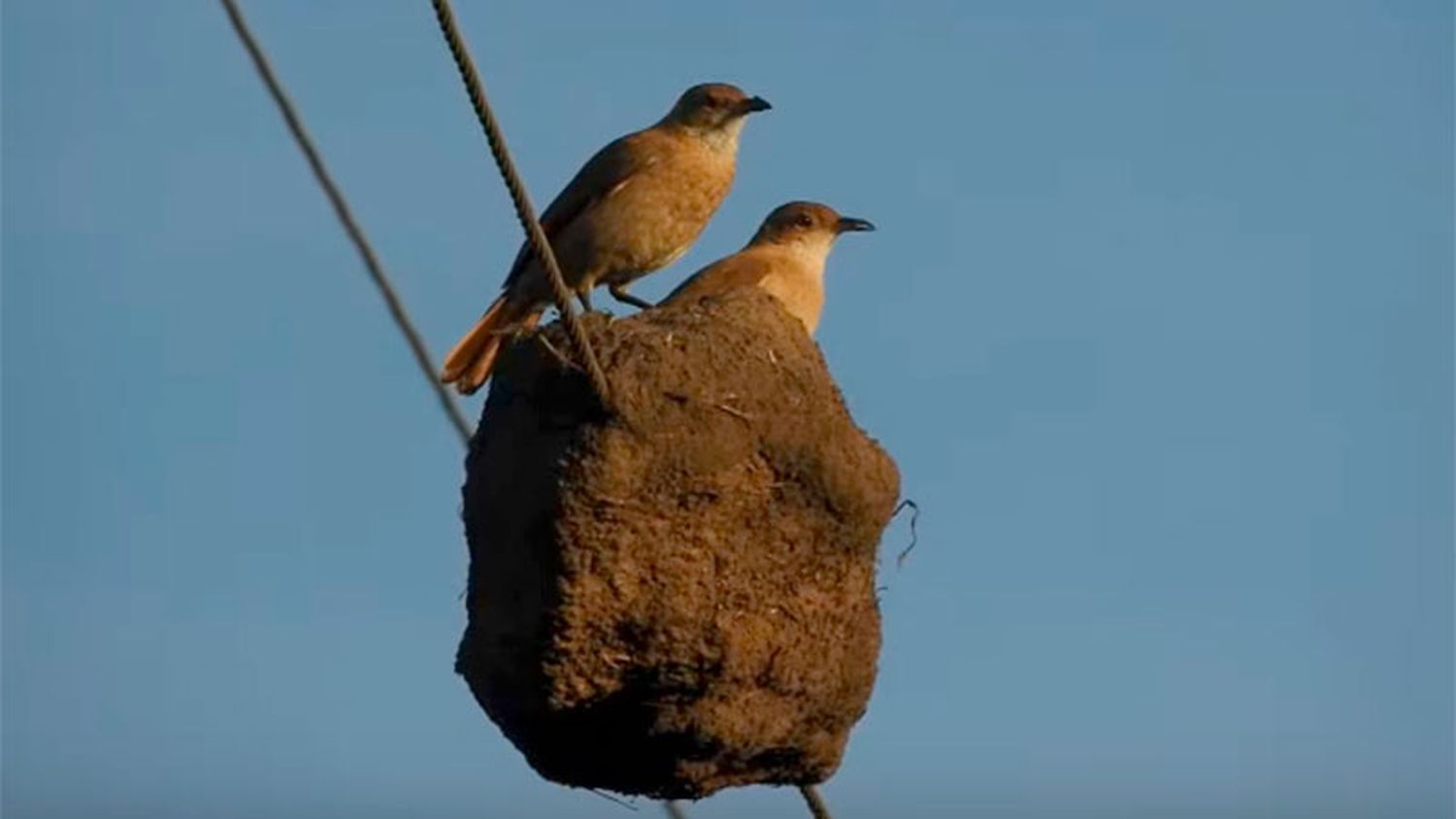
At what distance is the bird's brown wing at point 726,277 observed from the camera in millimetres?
7609

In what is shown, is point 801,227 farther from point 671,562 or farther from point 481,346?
point 671,562

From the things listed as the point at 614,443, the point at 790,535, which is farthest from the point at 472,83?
the point at 790,535

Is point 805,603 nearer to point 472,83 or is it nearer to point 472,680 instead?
point 472,680

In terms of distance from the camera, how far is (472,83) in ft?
17.1

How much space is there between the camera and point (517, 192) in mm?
5336

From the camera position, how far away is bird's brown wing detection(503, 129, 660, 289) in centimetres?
786

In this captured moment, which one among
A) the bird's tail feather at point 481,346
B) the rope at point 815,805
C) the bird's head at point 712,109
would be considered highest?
the bird's head at point 712,109

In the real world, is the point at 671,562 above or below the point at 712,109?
below

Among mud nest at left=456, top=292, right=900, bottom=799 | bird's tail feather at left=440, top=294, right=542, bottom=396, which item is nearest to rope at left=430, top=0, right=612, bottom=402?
mud nest at left=456, top=292, right=900, bottom=799

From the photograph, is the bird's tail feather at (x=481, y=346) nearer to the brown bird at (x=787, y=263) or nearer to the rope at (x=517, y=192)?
the brown bird at (x=787, y=263)

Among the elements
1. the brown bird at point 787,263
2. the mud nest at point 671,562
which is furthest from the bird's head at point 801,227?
the mud nest at point 671,562

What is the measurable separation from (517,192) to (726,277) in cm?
242

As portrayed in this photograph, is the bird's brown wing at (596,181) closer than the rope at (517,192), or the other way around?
the rope at (517,192)

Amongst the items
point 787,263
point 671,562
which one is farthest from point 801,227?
point 671,562
